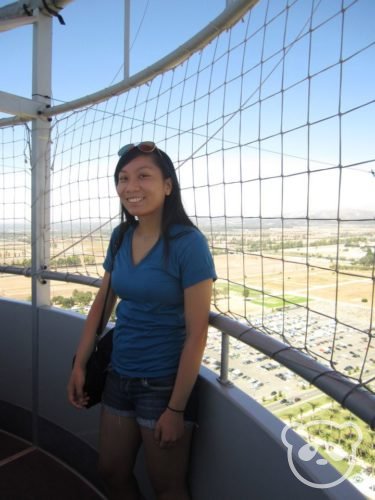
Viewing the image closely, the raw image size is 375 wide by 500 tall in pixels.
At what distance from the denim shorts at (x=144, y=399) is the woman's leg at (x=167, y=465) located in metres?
0.04

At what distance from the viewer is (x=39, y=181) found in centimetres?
217

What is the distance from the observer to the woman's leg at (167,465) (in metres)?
1.15

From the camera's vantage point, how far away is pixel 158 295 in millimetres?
1145

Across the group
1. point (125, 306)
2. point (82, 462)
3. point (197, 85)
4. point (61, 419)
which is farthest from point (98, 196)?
point (82, 462)

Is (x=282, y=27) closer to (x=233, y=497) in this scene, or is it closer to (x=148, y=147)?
(x=148, y=147)

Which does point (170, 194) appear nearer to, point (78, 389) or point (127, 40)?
point (78, 389)

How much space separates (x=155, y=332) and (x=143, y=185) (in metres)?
0.46

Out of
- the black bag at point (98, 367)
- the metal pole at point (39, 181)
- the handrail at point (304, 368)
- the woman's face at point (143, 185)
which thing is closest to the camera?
the handrail at point (304, 368)

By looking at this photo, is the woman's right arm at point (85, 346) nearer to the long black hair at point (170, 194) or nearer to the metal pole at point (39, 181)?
the long black hair at point (170, 194)

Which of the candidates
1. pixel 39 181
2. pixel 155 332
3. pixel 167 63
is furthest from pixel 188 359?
pixel 39 181

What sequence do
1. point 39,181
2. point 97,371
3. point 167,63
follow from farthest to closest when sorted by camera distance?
point 39,181
point 167,63
point 97,371

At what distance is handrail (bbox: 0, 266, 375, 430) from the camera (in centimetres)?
77

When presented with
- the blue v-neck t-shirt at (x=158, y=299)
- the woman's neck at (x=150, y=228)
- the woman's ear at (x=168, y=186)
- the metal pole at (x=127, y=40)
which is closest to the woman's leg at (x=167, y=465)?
Answer: the blue v-neck t-shirt at (x=158, y=299)

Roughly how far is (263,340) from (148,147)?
681 mm
